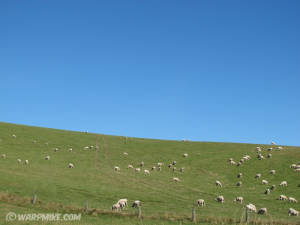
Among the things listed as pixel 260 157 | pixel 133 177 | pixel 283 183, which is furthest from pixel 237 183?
pixel 133 177

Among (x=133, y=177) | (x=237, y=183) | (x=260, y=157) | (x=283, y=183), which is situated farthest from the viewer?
(x=260, y=157)

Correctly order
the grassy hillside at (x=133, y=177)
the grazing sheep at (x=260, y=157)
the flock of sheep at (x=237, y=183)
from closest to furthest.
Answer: the grassy hillside at (x=133, y=177)
the flock of sheep at (x=237, y=183)
the grazing sheep at (x=260, y=157)

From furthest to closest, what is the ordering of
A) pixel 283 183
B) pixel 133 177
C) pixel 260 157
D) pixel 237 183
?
1. pixel 260 157
2. pixel 133 177
3. pixel 237 183
4. pixel 283 183

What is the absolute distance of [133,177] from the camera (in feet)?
190

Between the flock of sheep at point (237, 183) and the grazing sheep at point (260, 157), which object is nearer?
the flock of sheep at point (237, 183)

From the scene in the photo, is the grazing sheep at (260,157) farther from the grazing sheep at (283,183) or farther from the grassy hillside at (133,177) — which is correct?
the grazing sheep at (283,183)

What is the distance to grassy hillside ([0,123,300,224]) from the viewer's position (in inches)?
1361

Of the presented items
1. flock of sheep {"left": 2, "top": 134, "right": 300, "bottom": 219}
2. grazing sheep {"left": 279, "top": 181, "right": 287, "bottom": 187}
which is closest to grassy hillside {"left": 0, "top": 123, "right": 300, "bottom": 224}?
flock of sheep {"left": 2, "top": 134, "right": 300, "bottom": 219}

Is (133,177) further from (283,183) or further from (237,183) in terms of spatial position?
(283,183)

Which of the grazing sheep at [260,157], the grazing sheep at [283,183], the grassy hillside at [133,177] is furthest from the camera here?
the grazing sheep at [260,157]

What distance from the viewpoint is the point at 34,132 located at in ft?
295

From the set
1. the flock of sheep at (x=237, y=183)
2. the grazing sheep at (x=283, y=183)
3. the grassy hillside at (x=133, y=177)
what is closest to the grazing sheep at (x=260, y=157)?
the flock of sheep at (x=237, y=183)

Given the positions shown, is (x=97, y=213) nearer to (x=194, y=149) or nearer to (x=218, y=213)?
(x=218, y=213)

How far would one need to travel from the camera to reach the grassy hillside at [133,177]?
113 ft
